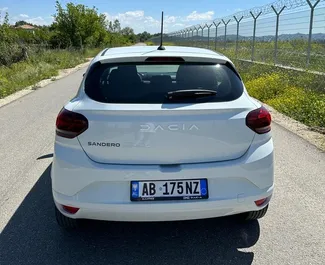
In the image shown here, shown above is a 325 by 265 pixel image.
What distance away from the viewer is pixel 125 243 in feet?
9.77

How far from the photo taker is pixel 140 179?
2.54 m

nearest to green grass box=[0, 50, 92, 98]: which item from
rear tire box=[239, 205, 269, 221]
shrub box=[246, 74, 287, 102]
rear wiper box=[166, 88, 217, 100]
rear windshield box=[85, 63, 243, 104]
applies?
shrub box=[246, 74, 287, 102]

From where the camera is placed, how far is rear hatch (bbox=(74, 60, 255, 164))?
8.36ft

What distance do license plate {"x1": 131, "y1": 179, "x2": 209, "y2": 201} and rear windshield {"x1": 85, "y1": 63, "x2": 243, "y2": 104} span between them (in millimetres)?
622

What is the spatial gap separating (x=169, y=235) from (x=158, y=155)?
3.03 ft

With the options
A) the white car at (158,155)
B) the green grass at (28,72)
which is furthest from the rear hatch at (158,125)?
the green grass at (28,72)

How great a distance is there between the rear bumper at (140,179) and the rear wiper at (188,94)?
53 cm

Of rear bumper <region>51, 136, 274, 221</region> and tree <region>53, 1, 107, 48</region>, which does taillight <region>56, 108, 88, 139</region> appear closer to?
rear bumper <region>51, 136, 274, 221</region>

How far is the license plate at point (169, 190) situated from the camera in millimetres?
2547

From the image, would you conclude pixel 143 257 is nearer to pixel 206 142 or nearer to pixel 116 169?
pixel 116 169

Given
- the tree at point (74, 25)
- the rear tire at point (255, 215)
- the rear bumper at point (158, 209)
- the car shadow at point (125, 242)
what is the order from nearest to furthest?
the rear bumper at point (158, 209) → the car shadow at point (125, 242) → the rear tire at point (255, 215) → the tree at point (74, 25)

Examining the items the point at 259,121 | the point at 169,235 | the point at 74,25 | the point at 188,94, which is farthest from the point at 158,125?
the point at 74,25

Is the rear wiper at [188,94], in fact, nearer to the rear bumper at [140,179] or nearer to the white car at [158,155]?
the white car at [158,155]

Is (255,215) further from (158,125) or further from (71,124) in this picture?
(71,124)
